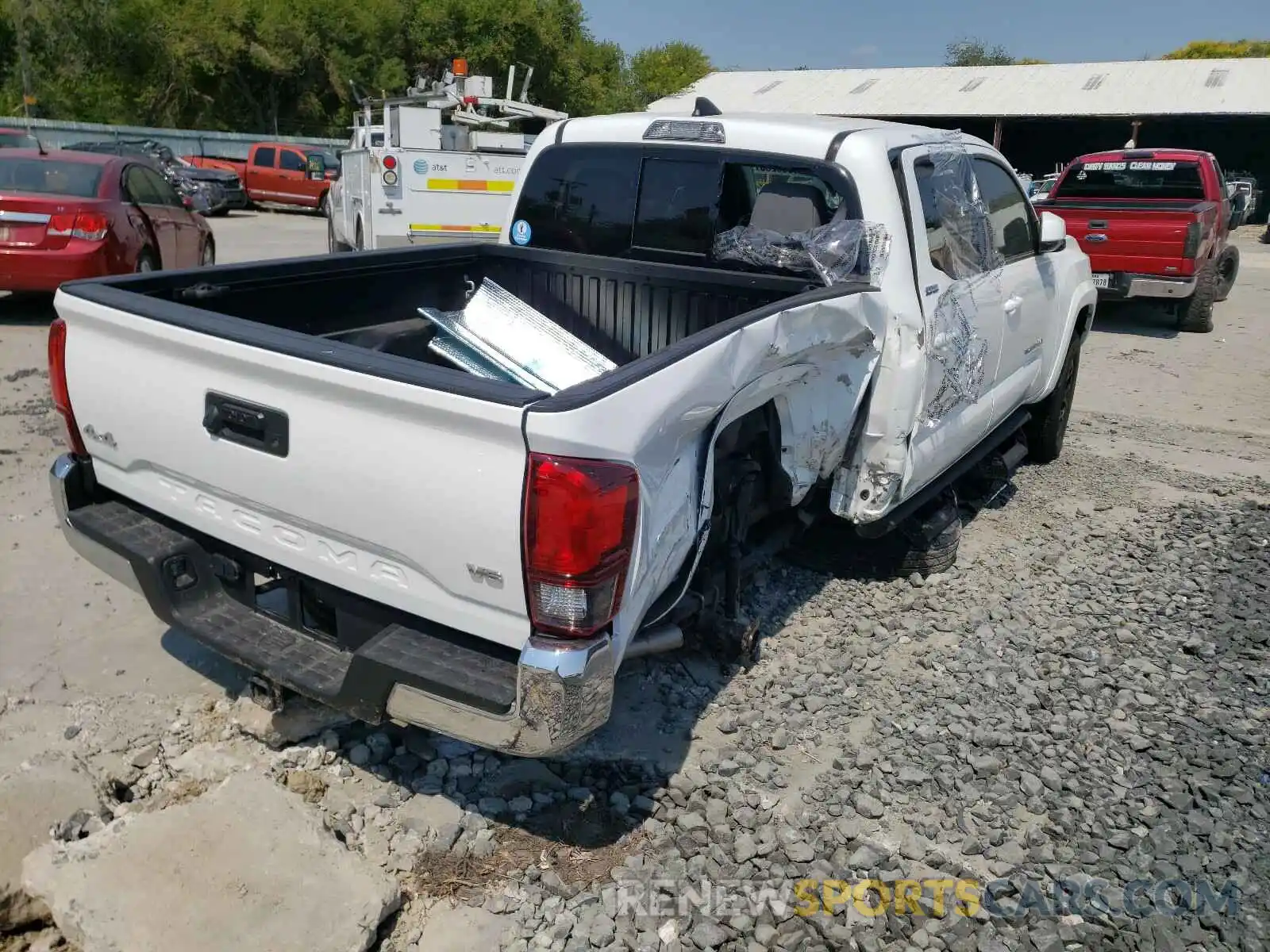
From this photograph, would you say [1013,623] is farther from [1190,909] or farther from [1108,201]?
[1108,201]

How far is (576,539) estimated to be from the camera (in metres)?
2.41

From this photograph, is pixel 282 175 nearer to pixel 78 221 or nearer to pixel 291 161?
pixel 291 161

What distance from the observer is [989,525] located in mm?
5805

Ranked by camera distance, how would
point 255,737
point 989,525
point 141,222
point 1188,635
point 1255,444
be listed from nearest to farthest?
point 255,737 < point 1188,635 < point 989,525 < point 1255,444 < point 141,222

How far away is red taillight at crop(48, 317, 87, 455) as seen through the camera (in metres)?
3.33

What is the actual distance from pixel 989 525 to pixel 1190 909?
121 inches

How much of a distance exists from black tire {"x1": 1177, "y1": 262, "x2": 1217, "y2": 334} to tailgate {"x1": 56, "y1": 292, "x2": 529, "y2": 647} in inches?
449

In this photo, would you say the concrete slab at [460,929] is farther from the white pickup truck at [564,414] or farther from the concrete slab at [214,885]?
the white pickup truck at [564,414]

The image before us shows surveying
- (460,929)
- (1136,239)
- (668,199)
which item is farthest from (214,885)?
(1136,239)

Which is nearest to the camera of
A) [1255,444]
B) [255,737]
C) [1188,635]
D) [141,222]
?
[255,737]

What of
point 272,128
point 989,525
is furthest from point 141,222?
point 272,128

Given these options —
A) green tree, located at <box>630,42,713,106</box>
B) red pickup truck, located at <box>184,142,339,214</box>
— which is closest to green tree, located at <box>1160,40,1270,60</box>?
green tree, located at <box>630,42,713,106</box>

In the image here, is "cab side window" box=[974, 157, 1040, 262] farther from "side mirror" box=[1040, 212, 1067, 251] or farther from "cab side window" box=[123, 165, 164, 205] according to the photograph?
"cab side window" box=[123, 165, 164, 205]

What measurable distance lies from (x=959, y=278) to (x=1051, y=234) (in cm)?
143
